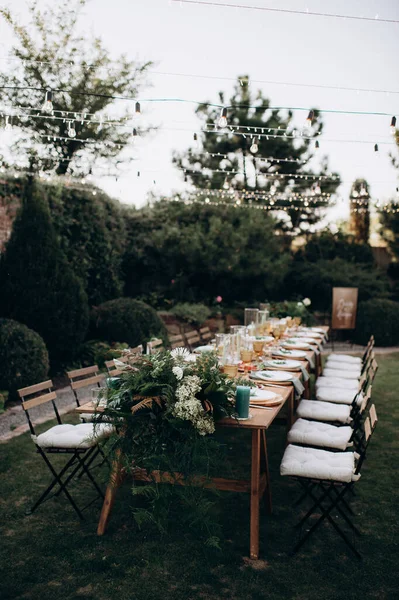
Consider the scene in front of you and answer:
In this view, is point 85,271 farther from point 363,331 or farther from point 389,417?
point 363,331

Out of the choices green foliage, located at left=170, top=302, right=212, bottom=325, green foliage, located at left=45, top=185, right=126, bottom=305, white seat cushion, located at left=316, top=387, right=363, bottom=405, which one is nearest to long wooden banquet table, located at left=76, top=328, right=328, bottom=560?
white seat cushion, located at left=316, top=387, right=363, bottom=405

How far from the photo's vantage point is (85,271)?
910 cm

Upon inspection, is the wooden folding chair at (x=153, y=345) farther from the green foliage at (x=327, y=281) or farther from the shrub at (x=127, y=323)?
the green foliage at (x=327, y=281)

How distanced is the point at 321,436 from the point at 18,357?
3.83 metres

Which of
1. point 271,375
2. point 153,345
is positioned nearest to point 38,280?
point 153,345

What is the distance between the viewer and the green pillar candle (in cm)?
313

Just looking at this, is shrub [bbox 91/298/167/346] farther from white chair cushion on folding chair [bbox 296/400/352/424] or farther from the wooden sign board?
the wooden sign board

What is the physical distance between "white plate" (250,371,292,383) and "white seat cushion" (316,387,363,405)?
3.24 ft

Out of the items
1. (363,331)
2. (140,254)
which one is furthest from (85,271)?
(363,331)

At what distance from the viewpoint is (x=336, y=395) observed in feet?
16.8

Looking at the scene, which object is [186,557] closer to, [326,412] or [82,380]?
[82,380]

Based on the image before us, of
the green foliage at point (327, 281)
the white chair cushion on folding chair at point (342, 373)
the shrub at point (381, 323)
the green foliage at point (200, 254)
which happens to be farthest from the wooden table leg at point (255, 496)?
the green foliage at point (327, 281)

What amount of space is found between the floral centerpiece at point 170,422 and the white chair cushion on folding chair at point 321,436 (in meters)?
0.92

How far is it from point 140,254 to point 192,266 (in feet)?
4.00
